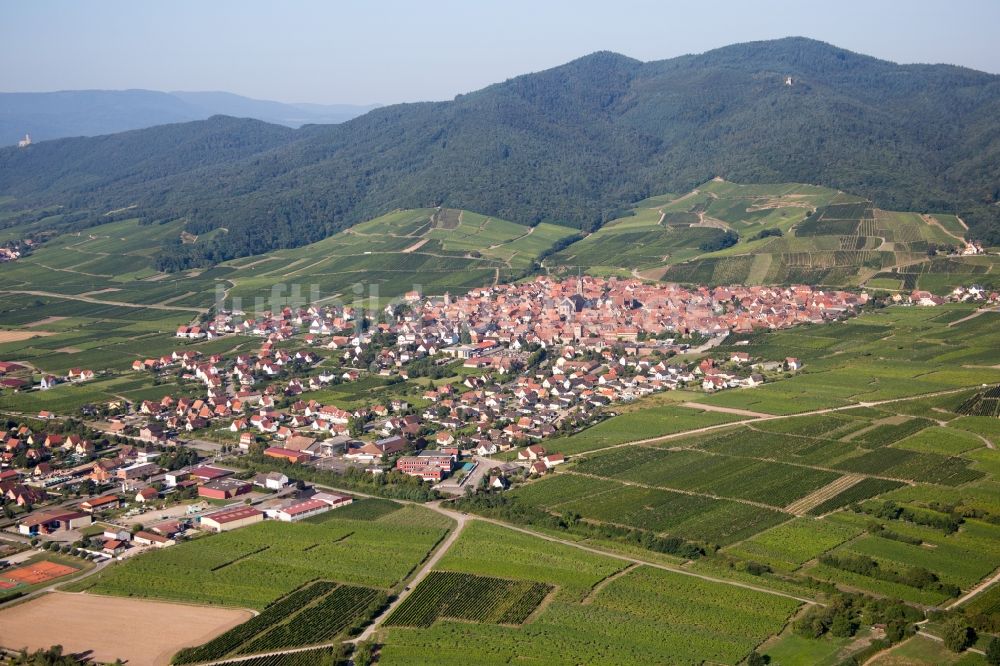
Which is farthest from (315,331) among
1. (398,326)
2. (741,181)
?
(741,181)

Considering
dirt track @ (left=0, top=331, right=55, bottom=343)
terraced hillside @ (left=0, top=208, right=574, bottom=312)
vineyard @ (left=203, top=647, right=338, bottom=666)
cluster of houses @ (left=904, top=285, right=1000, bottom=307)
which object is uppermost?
terraced hillside @ (left=0, top=208, right=574, bottom=312)

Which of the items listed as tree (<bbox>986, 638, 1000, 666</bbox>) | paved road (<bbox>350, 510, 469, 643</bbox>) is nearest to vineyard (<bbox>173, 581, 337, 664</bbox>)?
paved road (<bbox>350, 510, 469, 643</bbox>)

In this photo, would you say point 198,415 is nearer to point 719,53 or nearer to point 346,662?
point 346,662

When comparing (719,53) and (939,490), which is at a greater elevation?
(719,53)

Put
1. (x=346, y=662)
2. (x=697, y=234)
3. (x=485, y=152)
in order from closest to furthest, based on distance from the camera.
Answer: (x=346, y=662)
(x=697, y=234)
(x=485, y=152)

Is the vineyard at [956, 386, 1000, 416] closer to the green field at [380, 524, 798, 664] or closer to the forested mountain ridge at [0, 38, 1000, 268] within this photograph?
the green field at [380, 524, 798, 664]

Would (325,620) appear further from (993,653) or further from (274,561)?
(993,653)
